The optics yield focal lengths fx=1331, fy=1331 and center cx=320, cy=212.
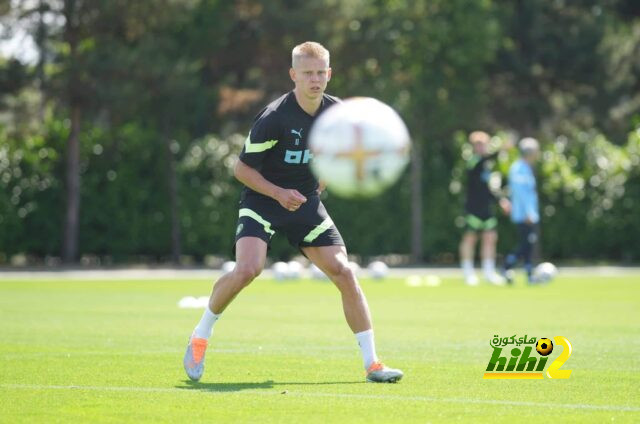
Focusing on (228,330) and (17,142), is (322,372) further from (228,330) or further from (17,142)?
(17,142)

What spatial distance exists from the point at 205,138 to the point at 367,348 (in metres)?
28.9

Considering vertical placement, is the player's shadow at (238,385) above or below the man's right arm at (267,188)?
below

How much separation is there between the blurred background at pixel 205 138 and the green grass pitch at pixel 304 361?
14658 mm

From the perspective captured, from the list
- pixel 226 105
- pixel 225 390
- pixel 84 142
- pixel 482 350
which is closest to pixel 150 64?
pixel 84 142

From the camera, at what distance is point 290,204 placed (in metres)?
10.0

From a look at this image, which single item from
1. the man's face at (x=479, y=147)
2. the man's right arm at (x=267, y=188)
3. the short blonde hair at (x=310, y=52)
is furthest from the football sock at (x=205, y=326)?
the man's face at (x=479, y=147)

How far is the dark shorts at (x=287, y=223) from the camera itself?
10422mm

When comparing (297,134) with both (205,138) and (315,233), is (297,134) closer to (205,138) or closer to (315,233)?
(315,233)

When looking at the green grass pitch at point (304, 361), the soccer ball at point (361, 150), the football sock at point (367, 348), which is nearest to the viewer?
the green grass pitch at point (304, 361)

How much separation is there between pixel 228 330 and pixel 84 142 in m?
22.4

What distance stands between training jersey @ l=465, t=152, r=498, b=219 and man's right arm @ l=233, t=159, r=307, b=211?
16.5m

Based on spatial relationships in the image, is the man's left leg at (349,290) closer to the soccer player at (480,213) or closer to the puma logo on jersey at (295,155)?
the puma logo on jersey at (295,155)

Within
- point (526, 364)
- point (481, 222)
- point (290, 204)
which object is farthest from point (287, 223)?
point (481, 222)

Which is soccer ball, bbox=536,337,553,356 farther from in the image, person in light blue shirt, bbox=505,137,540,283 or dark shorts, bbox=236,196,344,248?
person in light blue shirt, bbox=505,137,540,283
